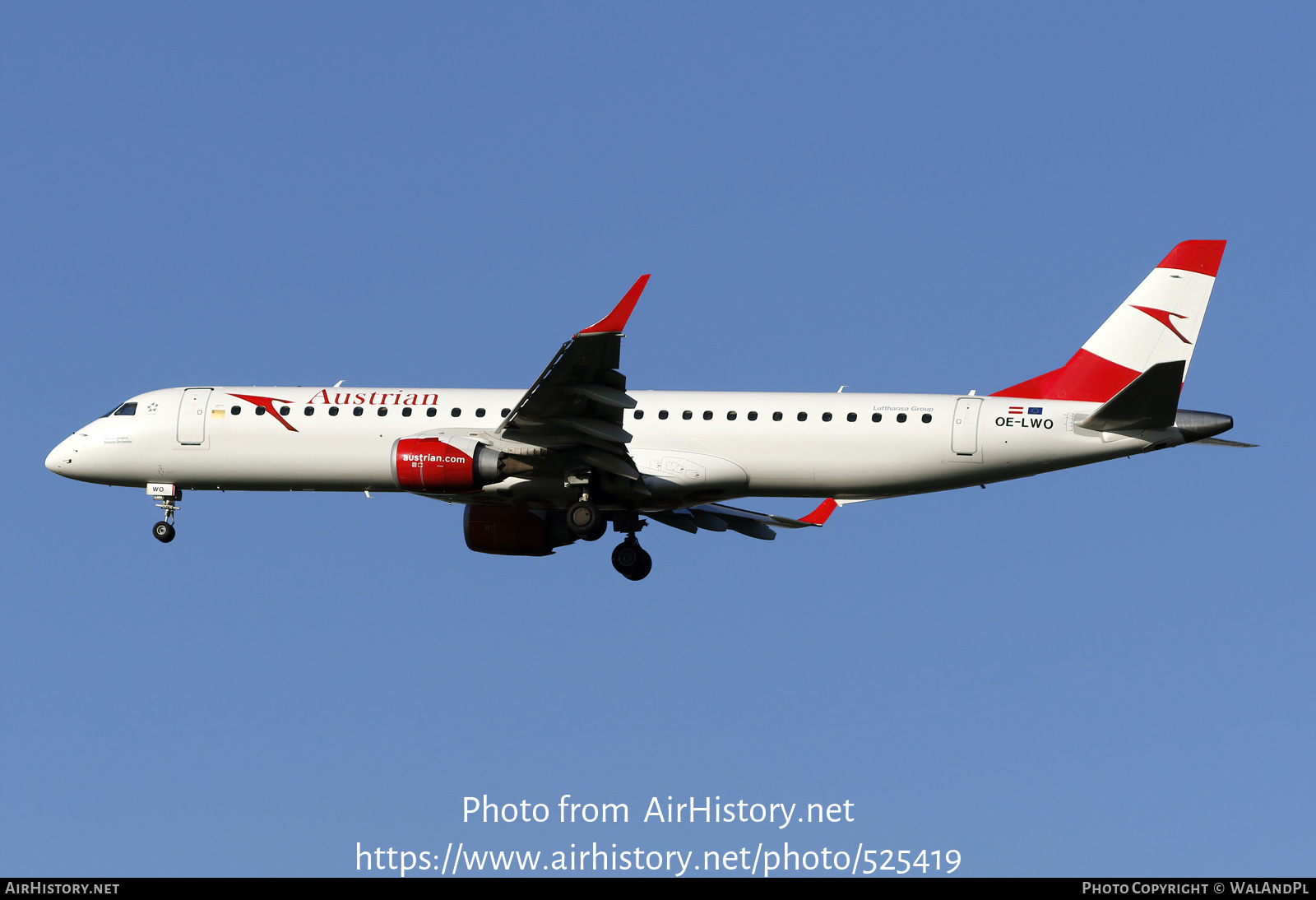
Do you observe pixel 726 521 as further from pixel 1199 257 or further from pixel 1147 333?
pixel 1199 257

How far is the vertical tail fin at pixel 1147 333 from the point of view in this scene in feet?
122

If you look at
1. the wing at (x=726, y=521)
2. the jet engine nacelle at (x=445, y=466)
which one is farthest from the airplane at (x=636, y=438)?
the wing at (x=726, y=521)

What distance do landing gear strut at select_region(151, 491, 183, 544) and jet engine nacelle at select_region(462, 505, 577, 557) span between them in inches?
301

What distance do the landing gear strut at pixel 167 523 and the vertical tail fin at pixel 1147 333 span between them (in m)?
21.3

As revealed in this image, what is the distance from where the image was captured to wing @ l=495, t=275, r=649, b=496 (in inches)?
1261

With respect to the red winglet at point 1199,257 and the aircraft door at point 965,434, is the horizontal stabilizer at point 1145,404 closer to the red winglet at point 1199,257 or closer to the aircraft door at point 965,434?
the aircraft door at point 965,434

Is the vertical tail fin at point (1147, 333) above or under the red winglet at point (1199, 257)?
under

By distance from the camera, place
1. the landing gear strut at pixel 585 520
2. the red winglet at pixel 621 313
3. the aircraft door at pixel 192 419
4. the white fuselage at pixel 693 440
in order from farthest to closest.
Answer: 1. the aircraft door at pixel 192 419
2. the landing gear strut at pixel 585 520
3. the white fuselage at pixel 693 440
4. the red winglet at pixel 621 313

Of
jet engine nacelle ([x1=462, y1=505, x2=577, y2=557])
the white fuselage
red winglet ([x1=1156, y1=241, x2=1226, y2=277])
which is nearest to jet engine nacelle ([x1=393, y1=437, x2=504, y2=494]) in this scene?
the white fuselage

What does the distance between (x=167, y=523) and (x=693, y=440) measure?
1431cm

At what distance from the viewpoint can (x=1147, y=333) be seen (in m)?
37.6

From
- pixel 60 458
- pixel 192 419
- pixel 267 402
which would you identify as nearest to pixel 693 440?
pixel 267 402

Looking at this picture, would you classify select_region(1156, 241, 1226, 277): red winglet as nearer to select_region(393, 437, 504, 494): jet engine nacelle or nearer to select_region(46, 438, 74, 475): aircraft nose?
select_region(393, 437, 504, 494): jet engine nacelle
